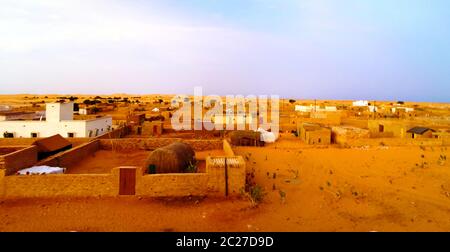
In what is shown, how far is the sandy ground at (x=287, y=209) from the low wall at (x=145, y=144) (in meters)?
5.04

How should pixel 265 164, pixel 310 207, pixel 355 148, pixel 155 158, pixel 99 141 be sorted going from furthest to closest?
1. pixel 355 148
2. pixel 99 141
3. pixel 265 164
4. pixel 155 158
5. pixel 310 207

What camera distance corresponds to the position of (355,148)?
18766 millimetres

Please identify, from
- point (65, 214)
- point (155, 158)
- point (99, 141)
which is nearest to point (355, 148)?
point (155, 158)

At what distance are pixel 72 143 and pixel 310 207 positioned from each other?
13451 mm

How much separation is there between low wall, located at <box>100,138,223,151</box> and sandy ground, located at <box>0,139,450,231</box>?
5.04m

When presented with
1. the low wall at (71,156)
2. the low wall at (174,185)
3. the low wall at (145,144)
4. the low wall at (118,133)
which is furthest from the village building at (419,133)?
the low wall at (71,156)

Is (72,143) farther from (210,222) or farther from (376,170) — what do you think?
(376,170)

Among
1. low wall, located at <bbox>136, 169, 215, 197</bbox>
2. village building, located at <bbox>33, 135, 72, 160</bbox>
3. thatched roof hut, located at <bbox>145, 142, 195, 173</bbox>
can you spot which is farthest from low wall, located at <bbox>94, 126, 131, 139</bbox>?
low wall, located at <bbox>136, 169, 215, 197</bbox>

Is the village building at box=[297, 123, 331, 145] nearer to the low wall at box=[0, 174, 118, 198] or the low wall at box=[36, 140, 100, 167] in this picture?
the low wall at box=[36, 140, 100, 167]

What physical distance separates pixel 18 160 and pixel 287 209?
8.74 meters

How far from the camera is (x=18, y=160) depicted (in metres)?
10.9

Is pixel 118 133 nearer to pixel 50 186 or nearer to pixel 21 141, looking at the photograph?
pixel 21 141

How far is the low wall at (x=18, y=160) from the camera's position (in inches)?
389

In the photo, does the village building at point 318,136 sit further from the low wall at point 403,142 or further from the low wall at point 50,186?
the low wall at point 50,186
